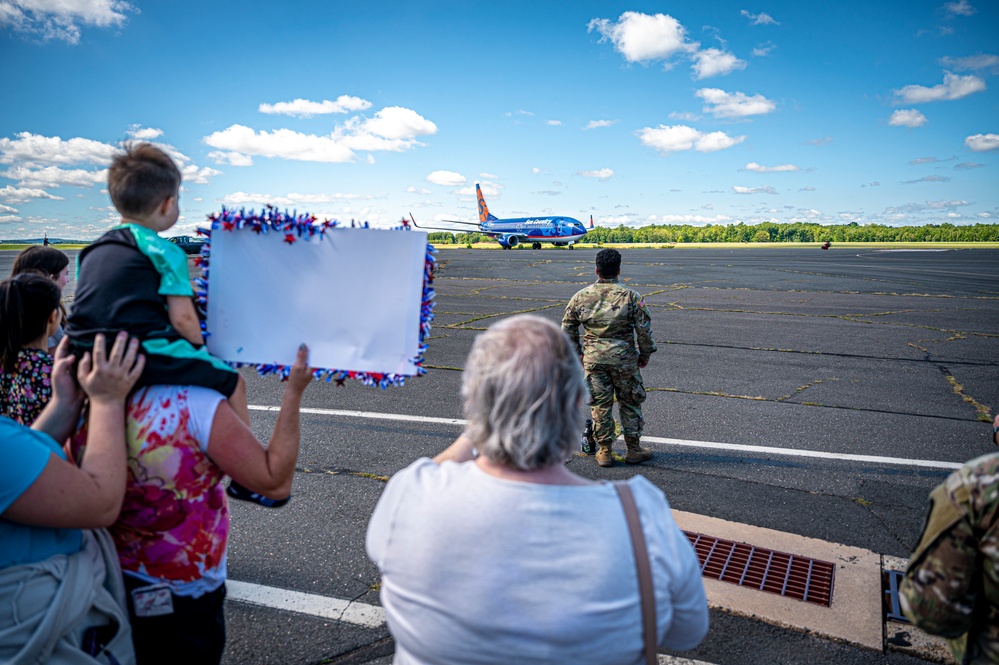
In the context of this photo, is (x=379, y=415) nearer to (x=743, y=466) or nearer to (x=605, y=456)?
(x=605, y=456)

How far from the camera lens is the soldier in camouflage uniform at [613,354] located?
5883 mm

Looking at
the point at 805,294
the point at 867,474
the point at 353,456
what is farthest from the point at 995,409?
the point at 805,294

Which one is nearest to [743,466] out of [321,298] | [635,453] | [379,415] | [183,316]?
[635,453]

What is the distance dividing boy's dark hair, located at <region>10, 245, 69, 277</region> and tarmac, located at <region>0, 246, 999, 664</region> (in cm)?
199

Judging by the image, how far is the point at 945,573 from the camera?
175 centimetres

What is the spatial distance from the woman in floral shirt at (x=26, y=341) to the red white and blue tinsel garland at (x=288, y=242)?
120cm

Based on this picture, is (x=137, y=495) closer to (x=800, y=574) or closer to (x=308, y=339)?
(x=308, y=339)

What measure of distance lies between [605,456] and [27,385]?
4331 millimetres

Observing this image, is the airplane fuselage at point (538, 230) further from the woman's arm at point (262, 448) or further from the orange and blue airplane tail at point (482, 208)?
the woman's arm at point (262, 448)

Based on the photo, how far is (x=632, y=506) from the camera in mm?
1442

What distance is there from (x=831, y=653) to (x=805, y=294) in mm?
18905

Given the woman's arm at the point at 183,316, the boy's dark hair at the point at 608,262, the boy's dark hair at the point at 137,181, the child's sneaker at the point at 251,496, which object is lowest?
the child's sneaker at the point at 251,496

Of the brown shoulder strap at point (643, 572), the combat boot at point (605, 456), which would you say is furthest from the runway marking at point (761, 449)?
the brown shoulder strap at point (643, 572)

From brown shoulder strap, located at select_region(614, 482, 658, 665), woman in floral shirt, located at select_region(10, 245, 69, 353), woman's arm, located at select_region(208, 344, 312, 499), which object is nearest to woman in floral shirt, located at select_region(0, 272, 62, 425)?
woman in floral shirt, located at select_region(10, 245, 69, 353)
